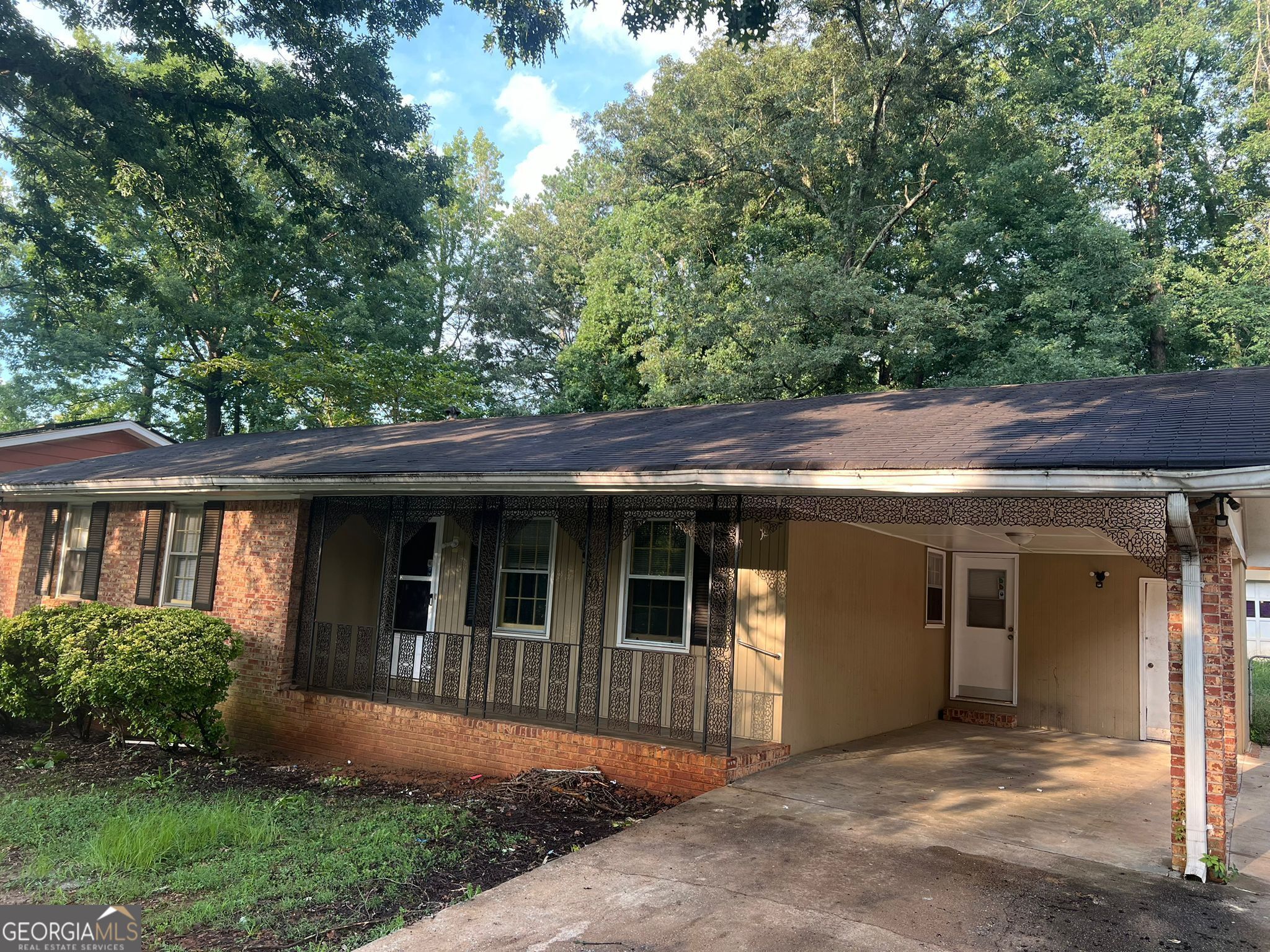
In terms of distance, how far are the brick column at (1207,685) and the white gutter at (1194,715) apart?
0.17 ft

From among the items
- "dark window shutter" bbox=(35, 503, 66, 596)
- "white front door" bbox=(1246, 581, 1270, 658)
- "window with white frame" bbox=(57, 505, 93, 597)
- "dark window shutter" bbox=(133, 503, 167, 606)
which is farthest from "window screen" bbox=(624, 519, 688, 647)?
"white front door" bbox=(1246, 581, 1270, 658)

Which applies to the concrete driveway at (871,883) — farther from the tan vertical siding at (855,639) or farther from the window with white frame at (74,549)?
the window with white frame at (74,549)

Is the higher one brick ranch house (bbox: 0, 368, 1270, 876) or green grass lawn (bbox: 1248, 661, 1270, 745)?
brick ranch house (bbox: 0, 368, 1270, 876)

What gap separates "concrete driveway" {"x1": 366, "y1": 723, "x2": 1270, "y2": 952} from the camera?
4004 millimetres

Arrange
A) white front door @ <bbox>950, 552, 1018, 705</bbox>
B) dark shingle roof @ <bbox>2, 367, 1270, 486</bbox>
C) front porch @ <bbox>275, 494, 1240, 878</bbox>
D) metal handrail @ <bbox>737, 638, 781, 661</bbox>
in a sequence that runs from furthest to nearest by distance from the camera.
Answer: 1. white front door @ <bbox>950, 552, 1018, 705</bbox>
2. metal handrail @ <bbox>737, 638, 781, 661</bbox>
3. front porch @ <bbox>275, 494, 1240, 878</bbox>
4. dark shingle roof @ <bbox>2, 367, 1270, 486</bbox>

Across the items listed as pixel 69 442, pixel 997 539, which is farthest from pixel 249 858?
pixel 69 442

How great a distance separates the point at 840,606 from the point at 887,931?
16.8 ft

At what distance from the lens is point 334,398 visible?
24156mm

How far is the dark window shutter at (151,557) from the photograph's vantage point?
1116cm

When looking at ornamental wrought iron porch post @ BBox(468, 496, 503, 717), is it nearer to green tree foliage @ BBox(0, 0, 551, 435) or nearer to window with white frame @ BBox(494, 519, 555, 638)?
window with white frame @ BBox(494, 519, 555, 638)

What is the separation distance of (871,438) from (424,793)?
4.79 metres

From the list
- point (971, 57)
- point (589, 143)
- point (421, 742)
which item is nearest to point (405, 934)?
point (421, 742)

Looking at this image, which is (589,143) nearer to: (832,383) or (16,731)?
(832,383)

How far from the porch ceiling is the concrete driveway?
2376mm
